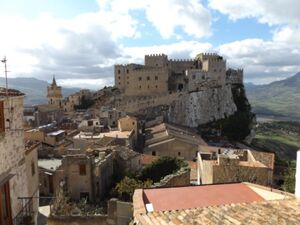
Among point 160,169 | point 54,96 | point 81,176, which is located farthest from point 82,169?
point 54,96

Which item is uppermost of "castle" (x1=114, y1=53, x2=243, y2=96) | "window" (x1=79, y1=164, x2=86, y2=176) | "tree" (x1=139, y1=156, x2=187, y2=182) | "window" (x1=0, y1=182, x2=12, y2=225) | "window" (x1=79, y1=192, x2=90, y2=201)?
"castle" (x1=114, y1=53, x2=243, y2=96)

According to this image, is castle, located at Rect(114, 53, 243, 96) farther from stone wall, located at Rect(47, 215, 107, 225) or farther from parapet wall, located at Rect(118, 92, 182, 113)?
stone wall, located at Rect(47, 215, 107, 225)

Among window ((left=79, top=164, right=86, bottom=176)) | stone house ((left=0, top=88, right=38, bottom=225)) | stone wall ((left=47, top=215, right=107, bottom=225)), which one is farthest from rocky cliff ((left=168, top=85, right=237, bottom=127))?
stone house ((left=0, top=88, right=38, bottom=225))

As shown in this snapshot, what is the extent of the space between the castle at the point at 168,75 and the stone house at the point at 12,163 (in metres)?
67.1

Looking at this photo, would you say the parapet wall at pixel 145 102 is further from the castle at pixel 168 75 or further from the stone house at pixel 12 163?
the stone house at pixel 12 163

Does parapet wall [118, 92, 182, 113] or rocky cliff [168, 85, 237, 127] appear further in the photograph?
rocky cliff [168, 85, 237, 127]

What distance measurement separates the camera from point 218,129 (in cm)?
7662

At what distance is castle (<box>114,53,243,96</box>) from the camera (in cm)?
8238

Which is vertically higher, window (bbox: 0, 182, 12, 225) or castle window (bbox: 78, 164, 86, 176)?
window (bbox: 0, 182, 12, 225)

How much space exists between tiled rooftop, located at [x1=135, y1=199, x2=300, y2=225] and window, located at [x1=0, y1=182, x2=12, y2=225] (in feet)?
13.5

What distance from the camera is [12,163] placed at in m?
11.1

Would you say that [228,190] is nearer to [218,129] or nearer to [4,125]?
[4,125]

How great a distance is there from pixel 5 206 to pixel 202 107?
2858 inches

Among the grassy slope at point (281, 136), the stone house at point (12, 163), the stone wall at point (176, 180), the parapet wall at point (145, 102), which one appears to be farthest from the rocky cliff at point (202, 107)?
the stone house at point (12, 163)
